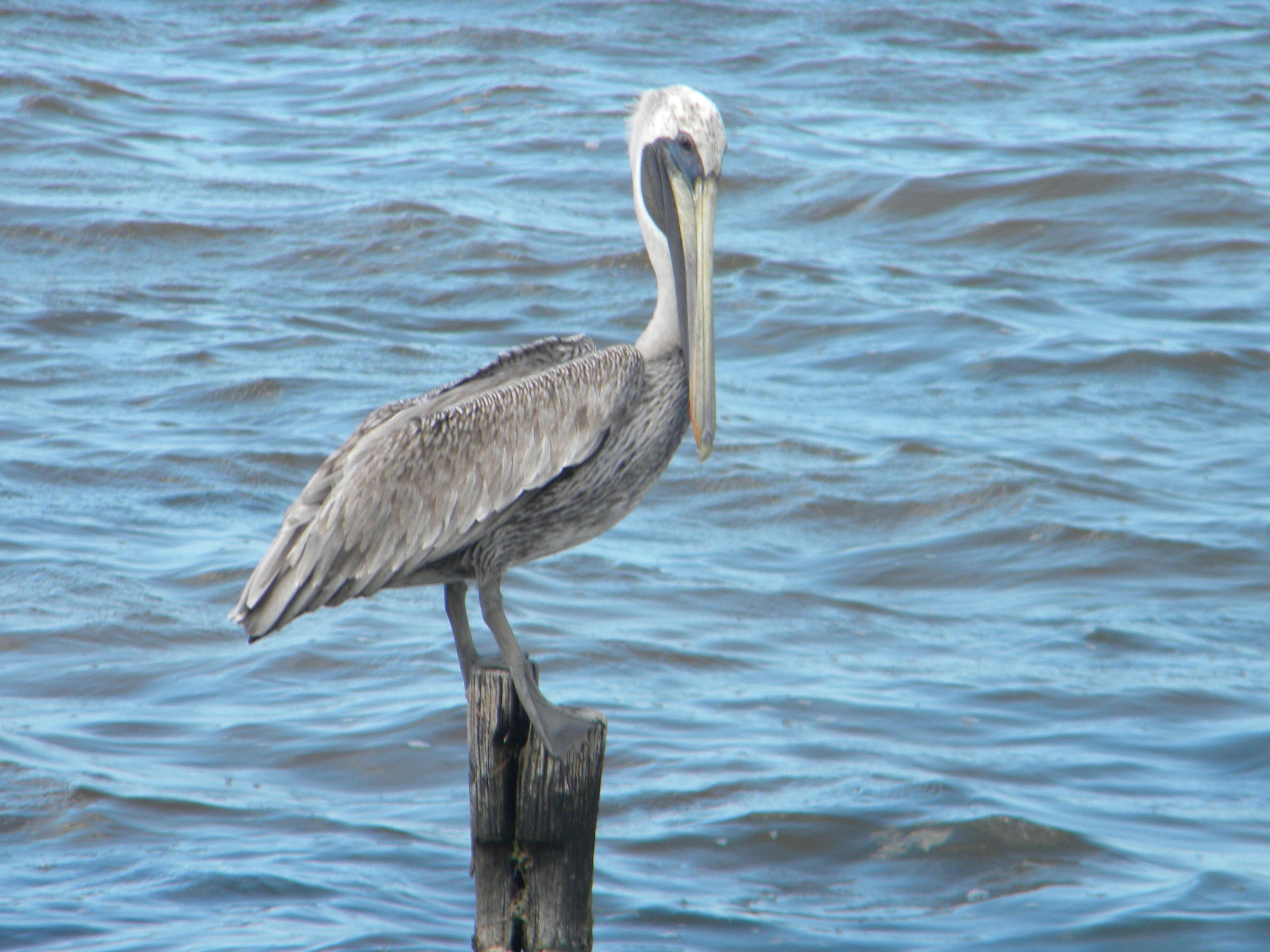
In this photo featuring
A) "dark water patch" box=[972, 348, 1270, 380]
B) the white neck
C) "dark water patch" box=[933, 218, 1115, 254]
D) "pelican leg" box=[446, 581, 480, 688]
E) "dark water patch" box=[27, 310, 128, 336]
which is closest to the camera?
"pelican leg" box=[446, 581, 480, 688]

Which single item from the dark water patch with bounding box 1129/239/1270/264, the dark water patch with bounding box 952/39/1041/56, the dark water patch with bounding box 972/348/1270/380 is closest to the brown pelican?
the dark water patch with bounding box 972/348/1270/380

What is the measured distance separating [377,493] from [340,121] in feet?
42.4

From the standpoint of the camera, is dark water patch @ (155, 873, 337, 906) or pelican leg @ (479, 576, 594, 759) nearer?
pelican leg @ (479, 576, 594, 759)

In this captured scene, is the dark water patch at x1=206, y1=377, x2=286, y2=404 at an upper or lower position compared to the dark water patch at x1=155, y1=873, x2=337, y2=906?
upper

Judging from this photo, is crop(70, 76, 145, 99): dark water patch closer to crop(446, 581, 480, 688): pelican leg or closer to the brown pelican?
the brown pelican

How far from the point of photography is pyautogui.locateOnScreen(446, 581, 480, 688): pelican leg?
13.5ft

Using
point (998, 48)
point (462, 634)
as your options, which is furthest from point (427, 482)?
point (998, 48)

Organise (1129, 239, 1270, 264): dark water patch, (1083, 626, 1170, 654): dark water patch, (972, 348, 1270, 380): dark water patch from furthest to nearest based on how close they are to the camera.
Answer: (1129, 239, 1270, 264): dark water patch
(972, 348, 1270, 380): dark water patch
(1083, 626, 1170, 654): dark water patch

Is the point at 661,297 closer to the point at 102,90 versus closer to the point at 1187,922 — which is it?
the point at 1187,922

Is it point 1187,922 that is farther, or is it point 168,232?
point 168,232

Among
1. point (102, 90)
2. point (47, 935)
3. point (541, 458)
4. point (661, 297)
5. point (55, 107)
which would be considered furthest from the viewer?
point (102, 90)

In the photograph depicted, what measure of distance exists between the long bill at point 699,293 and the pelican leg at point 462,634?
0.70m

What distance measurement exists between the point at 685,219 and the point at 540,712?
1271 mm

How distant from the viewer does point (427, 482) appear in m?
4.32
